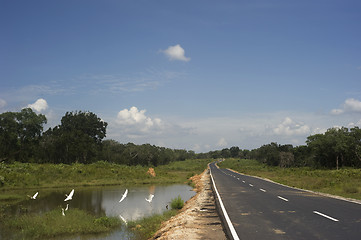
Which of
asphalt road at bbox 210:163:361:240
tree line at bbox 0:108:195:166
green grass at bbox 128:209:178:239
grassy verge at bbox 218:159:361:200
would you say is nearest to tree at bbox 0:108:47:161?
tree line at bbox 0:108:195:166

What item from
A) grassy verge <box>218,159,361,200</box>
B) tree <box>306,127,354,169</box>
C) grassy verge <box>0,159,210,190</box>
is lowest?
grassy verge <box>0,159,210,190</box>

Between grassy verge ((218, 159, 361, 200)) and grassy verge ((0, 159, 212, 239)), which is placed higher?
grassy verge ((218, 159, 361, 200))

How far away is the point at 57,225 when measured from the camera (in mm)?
15102

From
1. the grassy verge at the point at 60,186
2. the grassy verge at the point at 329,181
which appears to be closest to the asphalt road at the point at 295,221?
the grassy verge at the point at 60,186

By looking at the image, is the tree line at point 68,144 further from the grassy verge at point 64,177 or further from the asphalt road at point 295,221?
the asphalt road at point 295,221

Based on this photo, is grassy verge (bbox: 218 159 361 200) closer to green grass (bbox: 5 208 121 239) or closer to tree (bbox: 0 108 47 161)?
green grass (bbox: 5 208 121 239)

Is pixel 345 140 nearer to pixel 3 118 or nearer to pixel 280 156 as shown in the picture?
pixel 280 156

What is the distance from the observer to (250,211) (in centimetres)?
1241

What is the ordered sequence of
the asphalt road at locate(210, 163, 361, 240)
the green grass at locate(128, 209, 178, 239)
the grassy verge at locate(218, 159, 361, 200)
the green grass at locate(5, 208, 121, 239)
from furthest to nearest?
the grassy verge at locate(218, 159, 361, 200) → the green grass at locate(5, 208, 121, 239) → the green grass at locate(128, 209, 178, 239) → the asphalt road at locate(210, 163, 361, 240)

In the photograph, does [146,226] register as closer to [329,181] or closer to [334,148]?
[329,181]

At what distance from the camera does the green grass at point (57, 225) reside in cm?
1408

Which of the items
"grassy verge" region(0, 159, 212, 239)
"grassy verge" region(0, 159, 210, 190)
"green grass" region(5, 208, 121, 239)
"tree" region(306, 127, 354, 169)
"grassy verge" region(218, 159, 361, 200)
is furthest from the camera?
"tree" region(306, 127, 354, 169)

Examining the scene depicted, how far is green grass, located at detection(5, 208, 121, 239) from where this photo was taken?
46.2ft

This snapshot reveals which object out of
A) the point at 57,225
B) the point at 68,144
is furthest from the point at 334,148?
the point at 57,225
